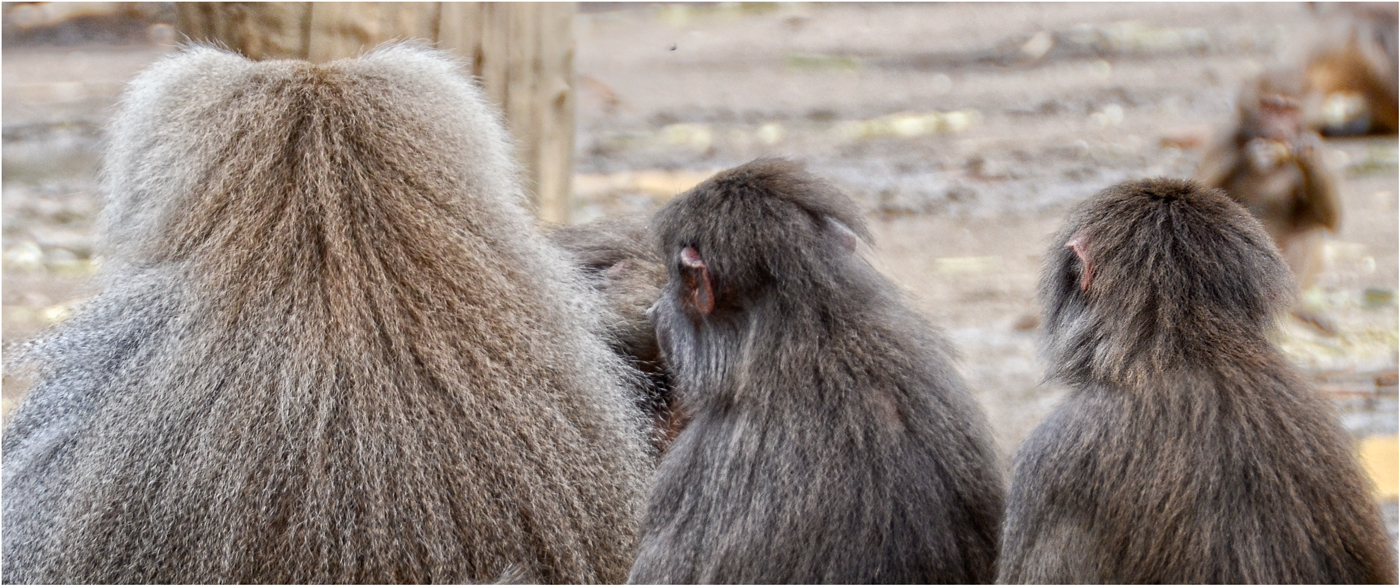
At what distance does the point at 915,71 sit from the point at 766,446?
8.15 metres

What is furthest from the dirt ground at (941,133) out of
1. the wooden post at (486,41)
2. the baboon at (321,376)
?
the baboon at (321,376)

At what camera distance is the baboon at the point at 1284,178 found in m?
5.79

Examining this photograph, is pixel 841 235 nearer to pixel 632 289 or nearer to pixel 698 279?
pixel 698 279

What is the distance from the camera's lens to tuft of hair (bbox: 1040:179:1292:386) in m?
2.03

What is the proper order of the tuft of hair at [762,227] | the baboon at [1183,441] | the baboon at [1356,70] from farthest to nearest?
the baboon at [1356,70] < the tuft of hair at [762,227] < the baboon at [1183,441]

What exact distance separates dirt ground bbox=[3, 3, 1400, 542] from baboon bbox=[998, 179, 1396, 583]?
2117 mm

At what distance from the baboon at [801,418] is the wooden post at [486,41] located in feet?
4.24

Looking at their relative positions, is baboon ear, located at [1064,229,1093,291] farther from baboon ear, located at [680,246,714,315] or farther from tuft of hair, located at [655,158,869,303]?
baboon ear, located at [680,246,714,315]

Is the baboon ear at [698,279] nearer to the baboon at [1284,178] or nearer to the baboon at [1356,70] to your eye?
the baboon at [1284,178]

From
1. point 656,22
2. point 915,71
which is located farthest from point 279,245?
point 656,22

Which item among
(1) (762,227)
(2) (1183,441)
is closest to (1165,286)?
(2) (1183,441)

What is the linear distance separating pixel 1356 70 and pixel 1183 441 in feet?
26.3

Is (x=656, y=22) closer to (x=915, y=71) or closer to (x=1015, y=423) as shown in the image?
(x=915, y=71)

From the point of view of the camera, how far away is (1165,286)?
6.75ft
